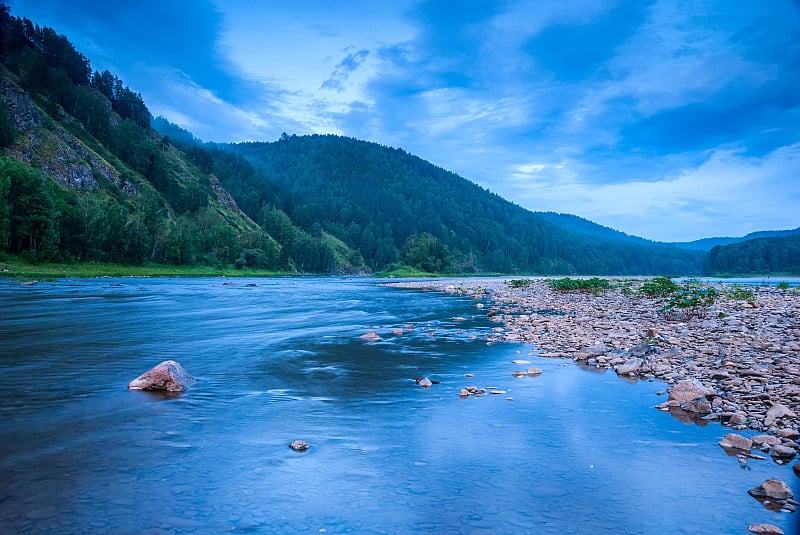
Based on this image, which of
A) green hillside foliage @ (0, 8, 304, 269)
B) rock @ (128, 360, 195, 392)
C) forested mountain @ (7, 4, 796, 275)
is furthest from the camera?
forested mountain @ (7, 4, 796, 275)

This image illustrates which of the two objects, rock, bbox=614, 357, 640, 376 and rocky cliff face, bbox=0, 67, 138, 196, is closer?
rock, bbox=614, 357, 640, 376

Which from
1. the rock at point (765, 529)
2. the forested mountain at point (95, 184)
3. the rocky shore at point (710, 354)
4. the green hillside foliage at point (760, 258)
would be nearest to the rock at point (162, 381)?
the rock at point (765, 529)

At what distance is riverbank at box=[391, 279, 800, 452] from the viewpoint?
332 inches

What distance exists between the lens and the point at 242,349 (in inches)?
641

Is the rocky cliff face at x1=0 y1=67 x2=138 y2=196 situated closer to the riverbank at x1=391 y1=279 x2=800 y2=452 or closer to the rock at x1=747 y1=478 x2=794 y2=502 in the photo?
the riverbank at x1=391 y1=279 x2=800 y2=452

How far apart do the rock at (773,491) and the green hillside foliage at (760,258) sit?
196436mm

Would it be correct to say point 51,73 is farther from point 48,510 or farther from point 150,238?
point 48,510

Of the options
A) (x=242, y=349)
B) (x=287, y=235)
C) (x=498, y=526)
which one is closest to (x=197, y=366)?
(x=242, y=349)

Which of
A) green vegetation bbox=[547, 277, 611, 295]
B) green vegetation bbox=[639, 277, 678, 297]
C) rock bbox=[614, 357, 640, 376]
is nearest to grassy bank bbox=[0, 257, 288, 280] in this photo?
green vegetation bbox=[547, 277, 611, 295]

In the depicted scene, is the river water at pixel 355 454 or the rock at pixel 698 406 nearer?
the river water at pixel 355 454

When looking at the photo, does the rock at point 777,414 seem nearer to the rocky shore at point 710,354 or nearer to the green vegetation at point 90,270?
the rocky shore at point 710,354

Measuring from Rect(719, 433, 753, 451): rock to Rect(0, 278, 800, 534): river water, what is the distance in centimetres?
26

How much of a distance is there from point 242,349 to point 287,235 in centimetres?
16048

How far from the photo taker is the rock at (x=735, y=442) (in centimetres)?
697
